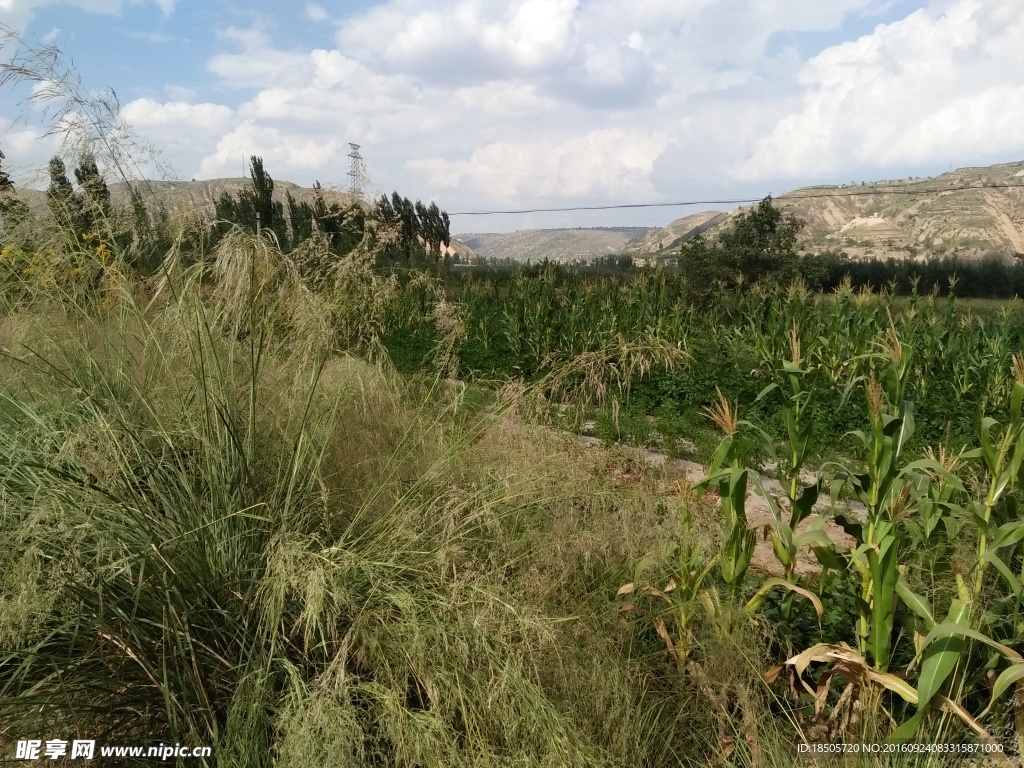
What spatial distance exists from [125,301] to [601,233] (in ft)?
469

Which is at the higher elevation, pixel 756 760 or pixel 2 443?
pixel 2 443

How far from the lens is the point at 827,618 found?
2.60 metres

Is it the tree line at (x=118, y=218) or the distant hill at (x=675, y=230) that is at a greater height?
the distant hill at (x=675, y=230)

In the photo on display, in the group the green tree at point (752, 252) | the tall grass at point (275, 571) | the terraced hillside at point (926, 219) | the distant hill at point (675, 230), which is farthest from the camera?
the distant hill at point (675, 230)

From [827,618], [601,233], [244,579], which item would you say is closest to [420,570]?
[244,579]

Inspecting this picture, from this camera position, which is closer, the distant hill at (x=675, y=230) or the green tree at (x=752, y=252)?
the green tree at (x=752, y=252)

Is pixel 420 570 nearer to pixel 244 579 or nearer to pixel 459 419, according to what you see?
pixel 244 579

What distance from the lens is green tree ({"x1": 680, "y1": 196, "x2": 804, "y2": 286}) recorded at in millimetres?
15828

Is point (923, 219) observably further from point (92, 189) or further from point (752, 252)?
point (92, 189)

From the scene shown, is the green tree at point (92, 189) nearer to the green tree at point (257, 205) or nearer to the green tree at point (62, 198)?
the green tree at point (62, 198)

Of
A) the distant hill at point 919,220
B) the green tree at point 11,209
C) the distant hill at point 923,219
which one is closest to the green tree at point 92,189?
the green tree at point 11,209

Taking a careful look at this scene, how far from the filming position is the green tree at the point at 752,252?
15828 millimetres

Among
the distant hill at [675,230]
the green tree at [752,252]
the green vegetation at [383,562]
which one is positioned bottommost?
the green vegetation at [383,562]

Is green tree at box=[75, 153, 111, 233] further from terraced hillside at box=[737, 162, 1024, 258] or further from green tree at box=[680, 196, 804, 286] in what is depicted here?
terraced hillside at box=[737, 162, 1024, 258]
